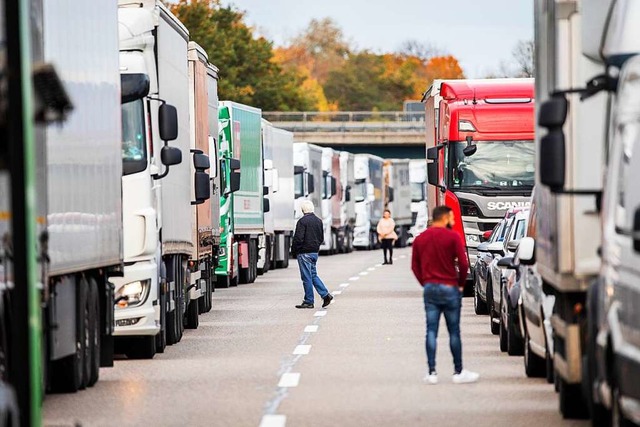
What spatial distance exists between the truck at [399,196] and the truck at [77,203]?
195 ft

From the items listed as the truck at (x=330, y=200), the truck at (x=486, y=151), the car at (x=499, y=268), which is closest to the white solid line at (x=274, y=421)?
the car at (x=499, y=268)

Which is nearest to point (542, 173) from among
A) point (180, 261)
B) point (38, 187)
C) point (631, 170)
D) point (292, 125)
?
point (631, 170)

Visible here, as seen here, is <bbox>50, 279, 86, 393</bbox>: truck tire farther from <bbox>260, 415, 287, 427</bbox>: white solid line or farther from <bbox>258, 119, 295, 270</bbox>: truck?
<bbox>258, 119, 295, 270</bbox>: truck

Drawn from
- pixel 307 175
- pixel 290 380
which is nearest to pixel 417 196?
pixel 307 175

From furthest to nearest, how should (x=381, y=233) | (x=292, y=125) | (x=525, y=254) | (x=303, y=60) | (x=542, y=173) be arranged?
1. (x=303, y=60)
2. (x=292, y=125)
3. (x=381, y=233)
4. (x=525, y=254)
5. (x=542, y=173)

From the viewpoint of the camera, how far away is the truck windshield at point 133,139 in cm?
1805

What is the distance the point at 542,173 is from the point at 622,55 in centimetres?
105

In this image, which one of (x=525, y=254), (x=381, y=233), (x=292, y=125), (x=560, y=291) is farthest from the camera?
(x=292, y=125)

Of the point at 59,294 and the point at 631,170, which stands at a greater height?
the point at 631,170

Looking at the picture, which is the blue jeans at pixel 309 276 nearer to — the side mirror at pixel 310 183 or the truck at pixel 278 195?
the truck at pixel 278 195

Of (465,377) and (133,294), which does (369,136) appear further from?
(465,377)

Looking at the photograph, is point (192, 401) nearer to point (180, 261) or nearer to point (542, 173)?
point (542, 173)

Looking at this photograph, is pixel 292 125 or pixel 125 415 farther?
pixel 292 125

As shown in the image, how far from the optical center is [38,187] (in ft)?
36.6
